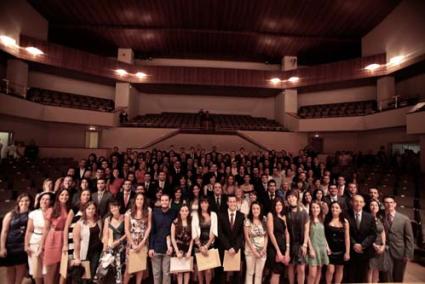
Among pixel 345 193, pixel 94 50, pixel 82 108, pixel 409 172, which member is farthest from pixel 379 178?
pixel 94 50

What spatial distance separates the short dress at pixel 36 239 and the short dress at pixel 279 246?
271 centimetres

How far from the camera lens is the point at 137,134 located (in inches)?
468

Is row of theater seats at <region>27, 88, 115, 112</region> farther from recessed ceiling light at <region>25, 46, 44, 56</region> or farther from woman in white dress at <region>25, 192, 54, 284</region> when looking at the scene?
woman in white dress at <region>25, 192, 54, 284</region>

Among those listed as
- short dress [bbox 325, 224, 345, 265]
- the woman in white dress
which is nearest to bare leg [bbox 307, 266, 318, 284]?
short dress [bbox 325, 224, 345, 265]

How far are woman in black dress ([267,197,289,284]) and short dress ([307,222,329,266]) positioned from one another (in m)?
0.31

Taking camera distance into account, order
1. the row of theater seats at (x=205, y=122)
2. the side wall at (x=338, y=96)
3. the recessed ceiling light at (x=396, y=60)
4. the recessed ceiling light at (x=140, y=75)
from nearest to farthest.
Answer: the recessed ceiling light at (x=396, y=60) < the row of theater seats at (x=205, y=122) < the side wall at (x=338, y=96) < the recessed ceiling light at (x=140, y=75)

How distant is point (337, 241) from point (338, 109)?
36.4 ft

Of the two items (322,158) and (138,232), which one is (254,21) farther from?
(138,232)

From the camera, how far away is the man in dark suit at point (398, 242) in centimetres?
297

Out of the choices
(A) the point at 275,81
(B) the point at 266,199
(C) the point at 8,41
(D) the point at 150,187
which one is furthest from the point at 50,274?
(A) the point at 275,81

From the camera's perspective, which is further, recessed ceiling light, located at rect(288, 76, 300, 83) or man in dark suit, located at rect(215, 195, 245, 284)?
recessed ceiling light, located at rect(288, 76, 300, 83)

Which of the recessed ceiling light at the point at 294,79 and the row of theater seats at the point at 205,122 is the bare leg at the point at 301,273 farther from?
the recessed ceiling light at the point at 294,79

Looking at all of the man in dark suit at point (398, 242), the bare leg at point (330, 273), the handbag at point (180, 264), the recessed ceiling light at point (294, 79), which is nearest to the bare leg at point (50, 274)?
the handbag at point (180, 264)

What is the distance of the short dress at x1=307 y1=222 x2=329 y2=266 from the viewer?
9.82 ft
